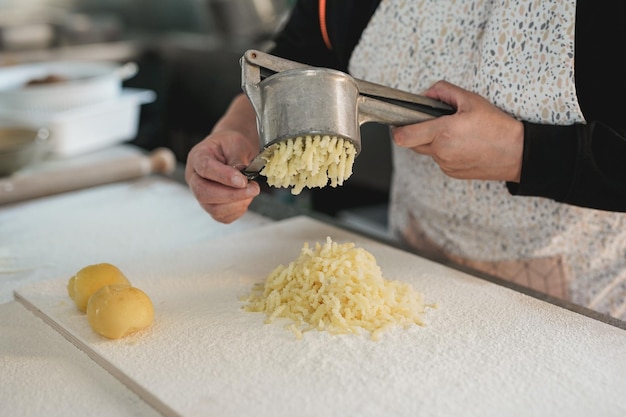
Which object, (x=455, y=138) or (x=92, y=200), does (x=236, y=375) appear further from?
(x=92, y=200)

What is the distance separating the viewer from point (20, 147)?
1.92 meters

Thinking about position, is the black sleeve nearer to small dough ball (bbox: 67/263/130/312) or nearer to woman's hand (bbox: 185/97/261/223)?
woman's hand (bbox: 185/97/261/223)

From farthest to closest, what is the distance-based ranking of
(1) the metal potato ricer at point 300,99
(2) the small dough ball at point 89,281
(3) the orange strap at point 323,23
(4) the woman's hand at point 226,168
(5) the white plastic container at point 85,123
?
1. (5) the white plastic container at point 85,123
2. (3) the orange strap at point 323,23
3. (4) the woman's hand at point 226,168
4. (2) the small dough ball at point 89,281
5. (1) the metal potato ricer at point 300,99

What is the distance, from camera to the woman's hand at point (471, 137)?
1.23 m

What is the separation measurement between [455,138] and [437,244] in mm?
406

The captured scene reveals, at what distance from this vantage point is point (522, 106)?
1.34m

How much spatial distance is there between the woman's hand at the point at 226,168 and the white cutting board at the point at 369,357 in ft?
0.48

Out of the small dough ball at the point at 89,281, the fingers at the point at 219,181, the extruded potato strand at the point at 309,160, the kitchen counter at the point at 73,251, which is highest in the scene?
the extruded potato strand at the point at 309,160

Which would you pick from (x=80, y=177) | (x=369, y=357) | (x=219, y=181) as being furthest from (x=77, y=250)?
(x=369, y=357)

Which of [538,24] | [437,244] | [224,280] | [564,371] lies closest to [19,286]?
[224,280]

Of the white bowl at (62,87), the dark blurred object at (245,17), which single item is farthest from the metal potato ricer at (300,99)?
the dark blurred object at (245,17)

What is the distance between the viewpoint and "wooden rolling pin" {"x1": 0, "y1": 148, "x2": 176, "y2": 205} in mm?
1768

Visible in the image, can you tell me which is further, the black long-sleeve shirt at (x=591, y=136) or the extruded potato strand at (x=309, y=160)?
the black long-sleeve shirt at (x=591, y=136)

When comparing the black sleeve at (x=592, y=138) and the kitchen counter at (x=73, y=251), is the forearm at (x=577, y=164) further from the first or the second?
the kitchen counter at (x=73, y=251)
